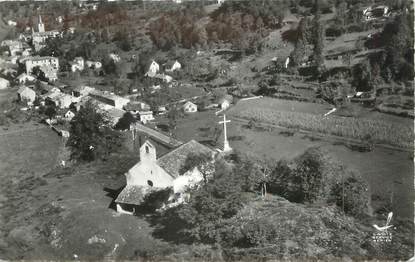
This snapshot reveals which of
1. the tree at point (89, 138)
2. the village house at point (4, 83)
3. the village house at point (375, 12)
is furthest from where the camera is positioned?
the village house at point (4, 83)

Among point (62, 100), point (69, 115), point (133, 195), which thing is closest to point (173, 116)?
point (69, 115)

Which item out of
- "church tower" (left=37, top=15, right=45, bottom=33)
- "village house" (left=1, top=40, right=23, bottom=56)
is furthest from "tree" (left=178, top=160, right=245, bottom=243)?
"village house" (left=1, top=40, right=23, bottom=56)

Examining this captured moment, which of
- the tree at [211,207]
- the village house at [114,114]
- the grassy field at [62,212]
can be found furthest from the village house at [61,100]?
the tree at [211,207]

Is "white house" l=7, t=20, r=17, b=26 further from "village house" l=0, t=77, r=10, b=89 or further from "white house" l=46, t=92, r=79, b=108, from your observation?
"white house" l=46, t=92, r=79, b=108

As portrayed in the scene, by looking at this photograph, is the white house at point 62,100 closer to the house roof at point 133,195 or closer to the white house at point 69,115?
the white house at point 69,115

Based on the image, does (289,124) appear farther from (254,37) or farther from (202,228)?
(254,37)

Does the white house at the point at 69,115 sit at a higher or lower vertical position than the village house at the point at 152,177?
lower
